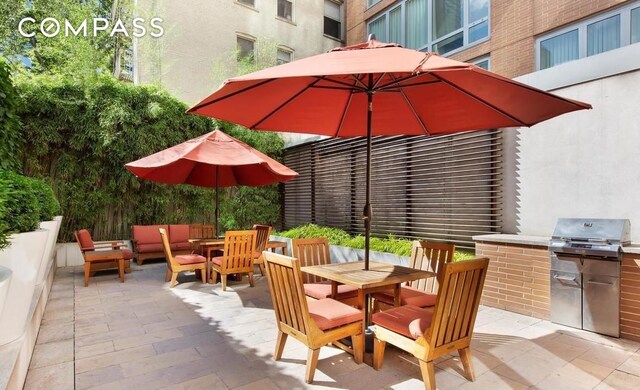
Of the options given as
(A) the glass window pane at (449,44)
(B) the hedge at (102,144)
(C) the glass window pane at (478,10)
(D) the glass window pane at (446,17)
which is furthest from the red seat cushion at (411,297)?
(D) the glass window pane at (446,17)

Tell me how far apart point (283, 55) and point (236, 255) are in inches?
370

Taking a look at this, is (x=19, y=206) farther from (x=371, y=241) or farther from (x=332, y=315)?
(x=371, y=241)

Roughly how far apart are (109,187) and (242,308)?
17.3ft

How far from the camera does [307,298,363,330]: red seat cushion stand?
106 inches

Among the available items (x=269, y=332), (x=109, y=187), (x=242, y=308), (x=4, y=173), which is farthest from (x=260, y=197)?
(x=4, y=173)

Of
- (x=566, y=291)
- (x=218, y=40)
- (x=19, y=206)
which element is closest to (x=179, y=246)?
(x=19, y=206)

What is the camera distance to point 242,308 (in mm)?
4543

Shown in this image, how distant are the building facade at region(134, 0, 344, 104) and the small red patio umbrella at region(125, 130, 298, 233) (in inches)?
173

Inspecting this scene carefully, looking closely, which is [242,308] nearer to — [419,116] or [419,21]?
[419,116]

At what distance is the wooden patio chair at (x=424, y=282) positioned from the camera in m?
3.45

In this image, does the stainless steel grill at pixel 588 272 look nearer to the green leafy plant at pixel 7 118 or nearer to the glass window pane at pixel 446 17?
the green leafy plant at pixel 7 118

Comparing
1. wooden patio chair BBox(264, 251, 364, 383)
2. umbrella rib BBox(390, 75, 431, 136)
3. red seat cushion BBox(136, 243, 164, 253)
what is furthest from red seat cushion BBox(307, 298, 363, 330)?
red seat cushion BBox(136, 243, 164, 253)

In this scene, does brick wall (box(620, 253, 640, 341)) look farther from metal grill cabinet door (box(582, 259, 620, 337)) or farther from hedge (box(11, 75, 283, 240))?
hedge (box(11, 75, 283, 240))

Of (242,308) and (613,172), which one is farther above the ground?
(613,172)
